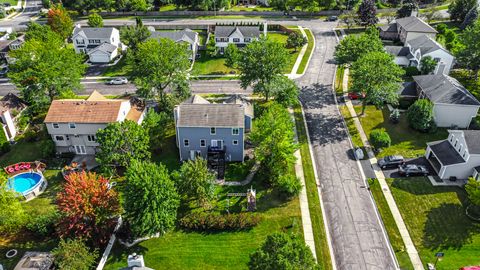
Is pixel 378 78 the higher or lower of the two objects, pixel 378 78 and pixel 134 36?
the higher

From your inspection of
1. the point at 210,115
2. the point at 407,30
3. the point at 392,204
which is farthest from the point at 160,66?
the point at 407,30

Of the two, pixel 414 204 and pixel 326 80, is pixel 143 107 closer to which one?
pixel 326 80

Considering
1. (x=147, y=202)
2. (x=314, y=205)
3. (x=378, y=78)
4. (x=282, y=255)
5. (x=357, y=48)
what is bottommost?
(x=314, y=205)

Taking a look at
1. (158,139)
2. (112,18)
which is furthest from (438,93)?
(112,18)

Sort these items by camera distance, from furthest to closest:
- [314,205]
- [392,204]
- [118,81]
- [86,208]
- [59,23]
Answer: [59,23] < [118,81] < [314,205] < [392,204] < [86,208]

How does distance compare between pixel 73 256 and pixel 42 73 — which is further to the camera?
pixel 42 73

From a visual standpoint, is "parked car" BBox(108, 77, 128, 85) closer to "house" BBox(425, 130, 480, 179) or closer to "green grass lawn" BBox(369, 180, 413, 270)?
"green grass lawn" BBox(369, 180, 413, 270)

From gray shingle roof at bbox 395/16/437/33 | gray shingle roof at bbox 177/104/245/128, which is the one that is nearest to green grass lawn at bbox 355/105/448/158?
gray shingle roof at bbox 177/104/245/128

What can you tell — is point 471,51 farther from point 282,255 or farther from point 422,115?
point 282,255

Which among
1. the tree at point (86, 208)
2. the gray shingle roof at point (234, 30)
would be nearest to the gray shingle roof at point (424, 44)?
the gray shingle roof at point (234, 30)
